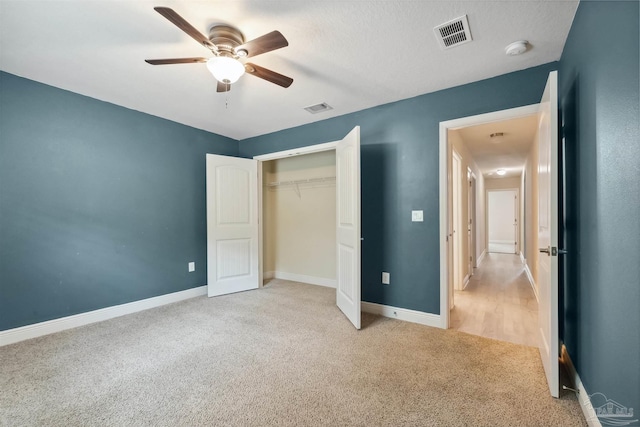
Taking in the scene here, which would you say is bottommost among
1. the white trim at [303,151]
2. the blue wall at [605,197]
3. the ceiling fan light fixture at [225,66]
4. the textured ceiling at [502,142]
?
the blue wall at [605,197]

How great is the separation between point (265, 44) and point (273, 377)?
2.22 meters

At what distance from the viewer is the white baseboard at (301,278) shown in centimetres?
445

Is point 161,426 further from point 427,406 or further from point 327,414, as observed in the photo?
point 427,406

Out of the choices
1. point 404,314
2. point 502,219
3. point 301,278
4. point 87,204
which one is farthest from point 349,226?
point 502,219

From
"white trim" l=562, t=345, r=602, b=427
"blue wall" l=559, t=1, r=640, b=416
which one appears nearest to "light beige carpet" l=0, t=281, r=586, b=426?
"white trim" l=562, t=345, r=602, b=427

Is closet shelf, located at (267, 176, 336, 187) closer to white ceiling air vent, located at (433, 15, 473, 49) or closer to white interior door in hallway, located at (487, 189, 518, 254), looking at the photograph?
white ceiling air vent, located at (433, 15, 473, 49)

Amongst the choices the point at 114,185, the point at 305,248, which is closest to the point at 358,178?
the point at 305,248

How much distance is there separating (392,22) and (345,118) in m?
1.70

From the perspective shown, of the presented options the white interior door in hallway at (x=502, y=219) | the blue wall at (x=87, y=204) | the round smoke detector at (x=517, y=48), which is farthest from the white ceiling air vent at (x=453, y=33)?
the white interior door in hallway at (x=502, y=219)

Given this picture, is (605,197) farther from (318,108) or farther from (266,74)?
(318,108)

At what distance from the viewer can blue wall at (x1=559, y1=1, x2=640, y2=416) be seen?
107 cm

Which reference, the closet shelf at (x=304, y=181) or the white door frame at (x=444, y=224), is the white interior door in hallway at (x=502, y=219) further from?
the white door frame at (x=444, y=224)

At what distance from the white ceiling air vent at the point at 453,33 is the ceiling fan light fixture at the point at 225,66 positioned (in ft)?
4.50

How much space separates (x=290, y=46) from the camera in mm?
2068
